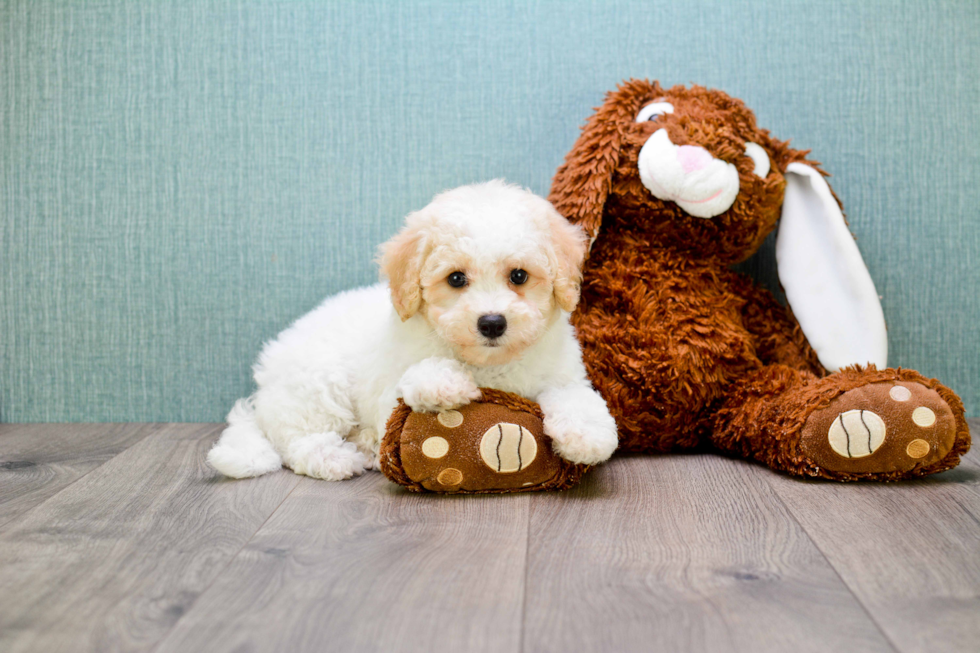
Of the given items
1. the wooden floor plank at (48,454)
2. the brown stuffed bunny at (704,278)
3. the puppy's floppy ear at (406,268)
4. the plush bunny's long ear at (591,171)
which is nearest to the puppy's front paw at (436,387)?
the puppy's floppy ear at (406,268)

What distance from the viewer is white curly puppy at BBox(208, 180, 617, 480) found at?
1.32 meters

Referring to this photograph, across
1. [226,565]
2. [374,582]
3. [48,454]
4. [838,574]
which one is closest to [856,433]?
[838,574]

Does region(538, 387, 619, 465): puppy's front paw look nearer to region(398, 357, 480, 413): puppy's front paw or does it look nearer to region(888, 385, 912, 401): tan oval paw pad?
region(398, 357, 480, 413): puppy's front paw

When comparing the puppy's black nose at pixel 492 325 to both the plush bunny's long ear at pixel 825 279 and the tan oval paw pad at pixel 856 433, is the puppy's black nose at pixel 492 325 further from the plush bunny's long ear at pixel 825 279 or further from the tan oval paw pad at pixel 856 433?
the plush bunny's long ear at pixel 825 279

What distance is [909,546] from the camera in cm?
110

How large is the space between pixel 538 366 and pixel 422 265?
319 mm

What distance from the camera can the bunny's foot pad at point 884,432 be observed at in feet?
4.52

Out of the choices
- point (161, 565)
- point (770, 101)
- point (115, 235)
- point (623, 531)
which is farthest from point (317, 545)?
point (770, 101)

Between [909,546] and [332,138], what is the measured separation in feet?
5.31

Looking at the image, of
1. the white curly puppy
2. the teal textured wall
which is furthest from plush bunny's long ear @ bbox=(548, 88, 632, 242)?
the teal textured wall

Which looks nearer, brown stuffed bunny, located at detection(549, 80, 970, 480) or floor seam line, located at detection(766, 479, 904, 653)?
floor seam line, located at detection(766, 479, 904, 653)

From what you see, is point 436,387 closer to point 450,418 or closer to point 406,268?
point 450,418

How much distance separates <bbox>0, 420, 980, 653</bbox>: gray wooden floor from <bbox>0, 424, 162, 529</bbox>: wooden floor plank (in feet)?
0.05

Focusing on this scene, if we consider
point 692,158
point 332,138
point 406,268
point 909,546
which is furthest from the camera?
point 332,138
